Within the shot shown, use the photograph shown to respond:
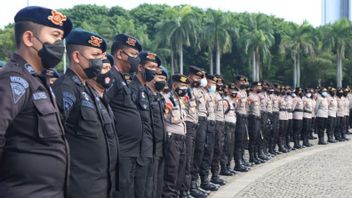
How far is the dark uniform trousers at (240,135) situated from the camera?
34.2 ft

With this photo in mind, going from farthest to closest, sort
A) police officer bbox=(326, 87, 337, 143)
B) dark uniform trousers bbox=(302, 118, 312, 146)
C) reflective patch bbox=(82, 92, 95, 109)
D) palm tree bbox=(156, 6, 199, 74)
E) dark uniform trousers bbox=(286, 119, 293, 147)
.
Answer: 1. palm tree bbox=(156, 6, 199, 74)
2. police officer bbox=(326, 87, 337, 143)
3. dark uniform trousers bbox=(302, 118, 312, 146)
4. dark uniform trousers bbox=(286, 119, 293, 147)
5. reflective patch bbox=(82, 92, 95, 109)

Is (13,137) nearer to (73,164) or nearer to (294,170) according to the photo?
(73,164)

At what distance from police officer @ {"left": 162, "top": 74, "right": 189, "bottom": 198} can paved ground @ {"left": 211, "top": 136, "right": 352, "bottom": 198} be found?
1.49m

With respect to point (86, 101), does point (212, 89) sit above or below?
below

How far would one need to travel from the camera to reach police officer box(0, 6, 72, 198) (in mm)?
2463

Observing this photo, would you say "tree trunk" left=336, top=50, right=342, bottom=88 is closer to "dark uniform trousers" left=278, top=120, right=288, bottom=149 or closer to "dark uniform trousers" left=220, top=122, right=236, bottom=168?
"dark uniform trousers" left=278, top=120, right=288, bottom=149

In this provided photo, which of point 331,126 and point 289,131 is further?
point 331,126

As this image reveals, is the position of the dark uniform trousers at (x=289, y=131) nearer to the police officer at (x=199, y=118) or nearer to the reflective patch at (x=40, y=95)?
the police officer at (x=199, y=118)

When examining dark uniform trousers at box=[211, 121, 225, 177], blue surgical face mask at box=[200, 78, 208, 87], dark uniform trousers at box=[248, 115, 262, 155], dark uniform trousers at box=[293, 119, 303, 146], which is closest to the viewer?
blue surgical face mask at box=[200, 78, 208, 87]

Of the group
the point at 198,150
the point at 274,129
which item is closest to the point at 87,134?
the point at 198,150

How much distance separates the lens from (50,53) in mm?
2703

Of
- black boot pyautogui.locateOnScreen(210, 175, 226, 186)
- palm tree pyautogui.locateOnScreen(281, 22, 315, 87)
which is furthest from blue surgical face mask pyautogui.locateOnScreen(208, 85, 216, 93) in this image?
palm tree pyautogui.locateOnScreen(281, 22, 315, 87)

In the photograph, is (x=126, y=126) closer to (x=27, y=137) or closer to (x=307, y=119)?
(x=27, y=137)

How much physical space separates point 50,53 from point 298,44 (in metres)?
49.6
